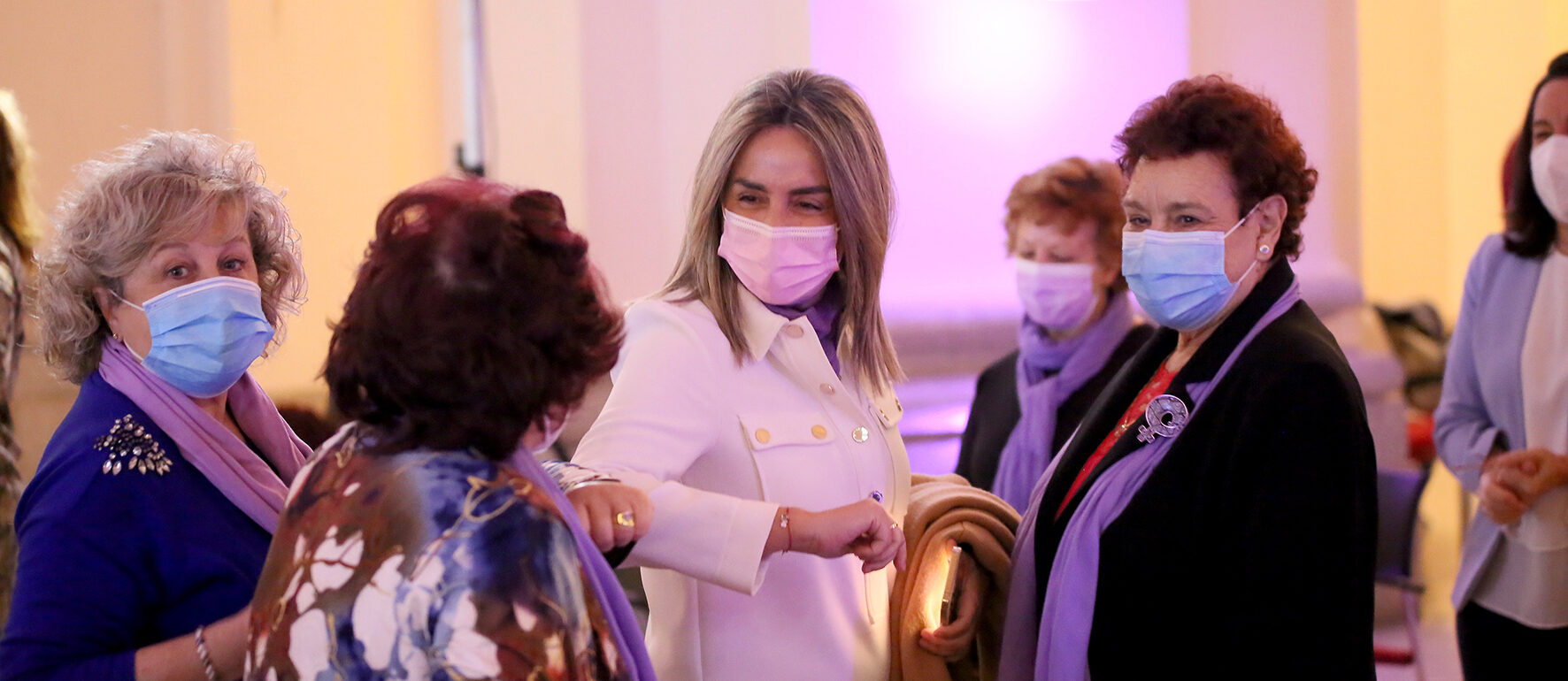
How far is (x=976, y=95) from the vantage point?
5.36 metres

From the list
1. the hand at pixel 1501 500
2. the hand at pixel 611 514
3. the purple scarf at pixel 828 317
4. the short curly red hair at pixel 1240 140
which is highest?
the short curly red hair at pixel 1240 140

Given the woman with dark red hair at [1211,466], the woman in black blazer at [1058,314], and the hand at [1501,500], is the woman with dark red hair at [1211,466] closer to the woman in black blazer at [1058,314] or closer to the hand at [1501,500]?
the woman in black blazer at [1058,314]

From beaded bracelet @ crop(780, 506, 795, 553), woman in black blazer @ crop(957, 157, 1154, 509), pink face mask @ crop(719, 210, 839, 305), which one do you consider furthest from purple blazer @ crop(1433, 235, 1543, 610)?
beaded bracelet @ crop(780, 506, 795, 553)

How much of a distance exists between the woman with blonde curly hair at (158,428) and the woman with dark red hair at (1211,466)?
124 centimetres

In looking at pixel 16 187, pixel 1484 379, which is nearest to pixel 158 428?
pixel 16 187

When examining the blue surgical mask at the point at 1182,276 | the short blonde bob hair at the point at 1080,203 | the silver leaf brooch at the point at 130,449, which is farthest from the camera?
the short blonde bob hair at the point at 1080,203

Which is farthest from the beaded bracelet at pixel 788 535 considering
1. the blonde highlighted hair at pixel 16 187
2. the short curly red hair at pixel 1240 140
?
the blonde highlighted hair at pixel 16 187

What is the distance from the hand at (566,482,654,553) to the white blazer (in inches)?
6.0

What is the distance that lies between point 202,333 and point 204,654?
50cm

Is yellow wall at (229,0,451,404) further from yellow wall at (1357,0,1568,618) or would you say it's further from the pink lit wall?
yellow wall at (1357,0,1568,618)

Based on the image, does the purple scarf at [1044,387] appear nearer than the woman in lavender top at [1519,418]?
No

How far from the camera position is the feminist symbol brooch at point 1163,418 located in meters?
1.93

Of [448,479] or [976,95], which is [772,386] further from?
[976,95]

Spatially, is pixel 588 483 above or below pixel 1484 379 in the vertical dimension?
above
